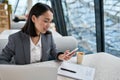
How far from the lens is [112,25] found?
2566mm

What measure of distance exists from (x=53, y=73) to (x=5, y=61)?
1.86ft

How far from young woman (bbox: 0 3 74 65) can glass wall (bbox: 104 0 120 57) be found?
959 millimetres

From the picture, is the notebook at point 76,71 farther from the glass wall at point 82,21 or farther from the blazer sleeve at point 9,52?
the glass wall at point 82,21

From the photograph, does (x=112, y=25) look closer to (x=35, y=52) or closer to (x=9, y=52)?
(x=35, y=52)

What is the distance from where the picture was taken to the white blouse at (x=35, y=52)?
6.01 feet

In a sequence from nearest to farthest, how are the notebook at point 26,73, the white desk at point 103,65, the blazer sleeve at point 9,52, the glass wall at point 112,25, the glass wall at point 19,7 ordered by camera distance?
1. the notebook at point 26,73
2. the white desk at point 103,65
3. the blazer sleeve at point 9,52
4. the glass wall at point 112,25
5. the glass wall at point 19,7

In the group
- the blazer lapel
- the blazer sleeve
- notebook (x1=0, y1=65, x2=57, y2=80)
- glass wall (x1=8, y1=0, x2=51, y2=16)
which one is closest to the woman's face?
the blazer lapel

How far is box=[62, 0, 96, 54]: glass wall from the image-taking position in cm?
297

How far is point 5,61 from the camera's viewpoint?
1730 millimetres

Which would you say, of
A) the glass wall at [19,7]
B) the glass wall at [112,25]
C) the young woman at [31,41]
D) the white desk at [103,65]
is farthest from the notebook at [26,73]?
the glass wall at [19,7]

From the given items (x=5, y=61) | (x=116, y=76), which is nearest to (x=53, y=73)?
(x=116, y=76)

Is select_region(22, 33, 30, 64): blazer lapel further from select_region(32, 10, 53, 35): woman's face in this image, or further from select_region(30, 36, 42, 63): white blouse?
select_region(32, 10, 53, 35): woman's face

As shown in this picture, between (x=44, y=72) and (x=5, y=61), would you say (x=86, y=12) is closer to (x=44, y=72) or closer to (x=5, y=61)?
(x=5, y=61)

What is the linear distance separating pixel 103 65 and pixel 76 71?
9.7 inches
